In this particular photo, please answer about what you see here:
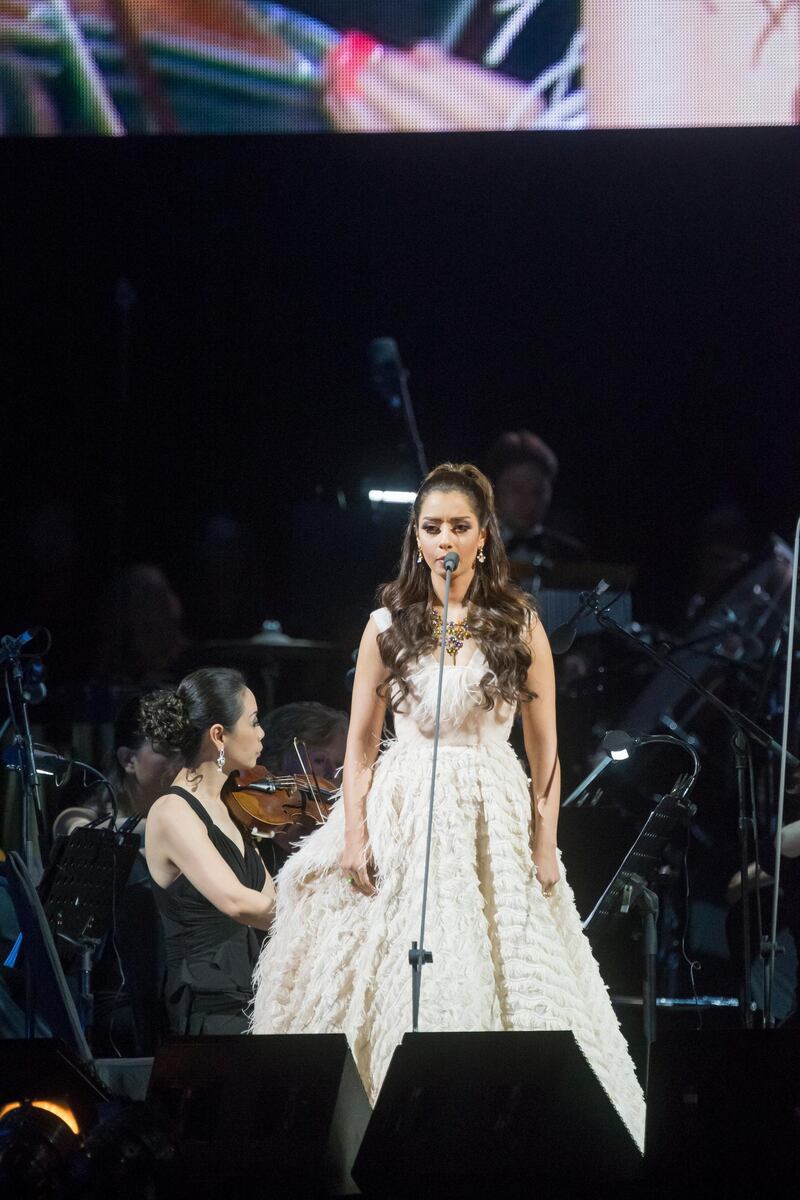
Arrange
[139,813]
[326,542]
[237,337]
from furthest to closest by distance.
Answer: [237,337], [326,542], [139,813]

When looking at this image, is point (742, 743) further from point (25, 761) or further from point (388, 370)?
point (388, 370)

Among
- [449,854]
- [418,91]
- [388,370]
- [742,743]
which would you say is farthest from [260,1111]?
[388,370]

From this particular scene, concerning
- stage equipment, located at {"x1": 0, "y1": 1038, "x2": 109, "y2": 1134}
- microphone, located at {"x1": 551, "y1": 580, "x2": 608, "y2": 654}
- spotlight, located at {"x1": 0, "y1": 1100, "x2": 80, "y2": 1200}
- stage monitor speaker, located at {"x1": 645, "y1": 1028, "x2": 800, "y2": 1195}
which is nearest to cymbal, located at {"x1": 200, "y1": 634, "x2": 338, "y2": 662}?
microphone, located at {"x1": 551, "y1": 580, "x2": 608, "y2": 654}

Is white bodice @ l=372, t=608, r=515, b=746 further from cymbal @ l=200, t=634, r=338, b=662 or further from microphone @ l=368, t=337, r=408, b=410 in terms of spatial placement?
microphone @ l=368, t=337, r=408, b=410

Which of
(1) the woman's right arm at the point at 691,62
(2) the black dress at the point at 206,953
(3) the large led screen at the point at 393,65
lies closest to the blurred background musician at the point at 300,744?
(2) the black dress at the point at 206,953

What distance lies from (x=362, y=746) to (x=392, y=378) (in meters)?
3.75

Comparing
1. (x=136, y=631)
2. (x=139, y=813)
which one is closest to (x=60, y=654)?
(x=136, y=631)

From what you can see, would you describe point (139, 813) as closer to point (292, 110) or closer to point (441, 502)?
point (441, 502)

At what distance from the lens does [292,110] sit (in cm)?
545

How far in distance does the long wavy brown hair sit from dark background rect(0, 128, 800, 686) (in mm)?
2959

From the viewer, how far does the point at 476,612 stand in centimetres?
333

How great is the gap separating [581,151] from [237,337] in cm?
193

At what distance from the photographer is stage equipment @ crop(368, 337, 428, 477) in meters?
6.68

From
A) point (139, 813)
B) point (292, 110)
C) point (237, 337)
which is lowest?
point (139, 813)
